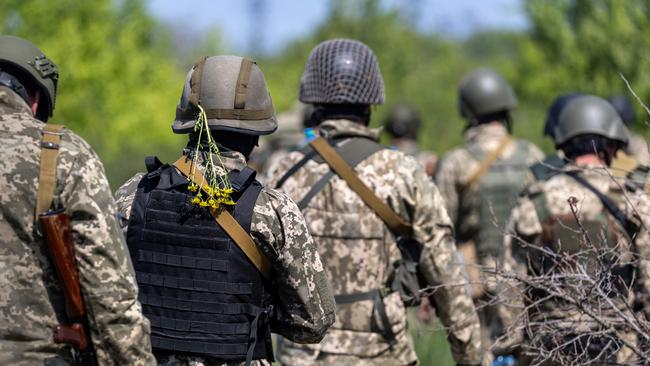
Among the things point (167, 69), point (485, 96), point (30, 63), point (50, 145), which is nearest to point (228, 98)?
point (30, 63)

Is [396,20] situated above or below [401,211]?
below

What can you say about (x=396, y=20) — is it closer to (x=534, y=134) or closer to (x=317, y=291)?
(x=534, y=134)

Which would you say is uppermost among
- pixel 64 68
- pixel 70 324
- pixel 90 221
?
pixel 90 221

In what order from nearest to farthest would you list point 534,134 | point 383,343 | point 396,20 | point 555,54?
point 383,343
point 534,134
point 555,54
point 396,20

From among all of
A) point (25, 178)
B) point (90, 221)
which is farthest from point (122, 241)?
point (25, 178)

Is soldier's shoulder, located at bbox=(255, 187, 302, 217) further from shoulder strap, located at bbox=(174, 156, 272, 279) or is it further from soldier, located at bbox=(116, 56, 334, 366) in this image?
shoulder strap, located at bbox=(174, 156, 272, 279)

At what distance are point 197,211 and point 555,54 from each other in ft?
65.8

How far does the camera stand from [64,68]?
18.4 m

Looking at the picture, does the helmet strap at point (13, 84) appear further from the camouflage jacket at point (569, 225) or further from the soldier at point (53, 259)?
the camouflage jacket at point (569, 225)

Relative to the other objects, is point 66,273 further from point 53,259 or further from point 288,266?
point 288,266

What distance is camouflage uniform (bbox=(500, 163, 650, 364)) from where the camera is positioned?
571 centimetres

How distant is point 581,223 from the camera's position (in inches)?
221

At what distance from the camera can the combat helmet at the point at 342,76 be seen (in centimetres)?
593

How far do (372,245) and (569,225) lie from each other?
1071 millimetres
